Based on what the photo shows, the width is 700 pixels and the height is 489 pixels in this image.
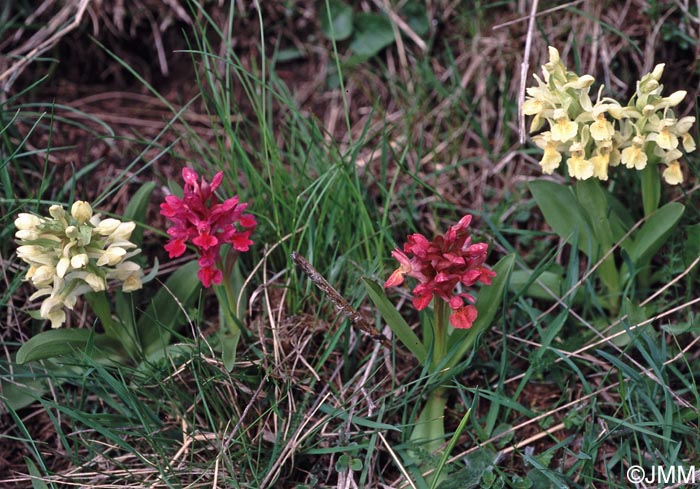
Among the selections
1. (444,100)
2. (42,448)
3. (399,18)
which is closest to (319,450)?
(42,448)

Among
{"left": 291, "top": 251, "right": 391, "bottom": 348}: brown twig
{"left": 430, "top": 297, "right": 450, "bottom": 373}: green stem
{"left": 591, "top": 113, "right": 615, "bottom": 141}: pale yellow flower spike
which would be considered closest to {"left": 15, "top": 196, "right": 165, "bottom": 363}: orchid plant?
{"left": 291, "top": 251, "right": 391, "bottom": 348}: brown twig

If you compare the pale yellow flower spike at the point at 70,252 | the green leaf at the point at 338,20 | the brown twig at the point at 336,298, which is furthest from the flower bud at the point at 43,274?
the green leaf at the point at 338,20

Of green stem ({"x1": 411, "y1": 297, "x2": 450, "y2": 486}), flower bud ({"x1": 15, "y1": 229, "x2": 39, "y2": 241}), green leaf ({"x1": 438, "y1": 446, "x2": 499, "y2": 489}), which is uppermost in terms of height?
flower bud ({"x1": 15, "y1": 229, "x2": 39, "y2": 241})

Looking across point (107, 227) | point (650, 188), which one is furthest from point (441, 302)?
point (107, 227)

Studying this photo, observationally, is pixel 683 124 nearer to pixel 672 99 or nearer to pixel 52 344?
pixel 672 99

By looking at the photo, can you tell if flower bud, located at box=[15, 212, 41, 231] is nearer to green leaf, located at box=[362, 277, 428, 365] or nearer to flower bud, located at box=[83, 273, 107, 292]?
flower bud, located at box=[83, 273, 107, 292]

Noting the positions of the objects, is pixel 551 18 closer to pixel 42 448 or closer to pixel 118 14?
pixel 118 14
